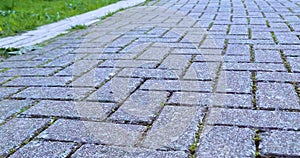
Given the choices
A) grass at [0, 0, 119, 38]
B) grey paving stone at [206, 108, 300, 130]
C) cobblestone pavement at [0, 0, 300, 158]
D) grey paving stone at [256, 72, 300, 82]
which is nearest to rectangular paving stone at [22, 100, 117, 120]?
cobblestone pavement at [0, 0, 300, 158]

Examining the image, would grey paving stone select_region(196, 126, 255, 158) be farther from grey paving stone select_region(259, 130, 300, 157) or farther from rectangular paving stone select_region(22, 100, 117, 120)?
rectangular paving stone select_region(22, 100, 117, 120)

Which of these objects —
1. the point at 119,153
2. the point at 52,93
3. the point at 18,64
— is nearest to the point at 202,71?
the point at 52,93

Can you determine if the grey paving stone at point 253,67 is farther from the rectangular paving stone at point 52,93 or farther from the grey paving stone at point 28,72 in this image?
the grey paving stone at point 28,72

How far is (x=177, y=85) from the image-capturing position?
7.13 feet

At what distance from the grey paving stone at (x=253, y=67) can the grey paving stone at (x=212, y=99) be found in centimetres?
49

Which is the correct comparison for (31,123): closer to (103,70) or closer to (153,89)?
(153,89)

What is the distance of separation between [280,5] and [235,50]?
2.79 metres

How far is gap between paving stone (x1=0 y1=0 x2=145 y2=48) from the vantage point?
12.0 feet

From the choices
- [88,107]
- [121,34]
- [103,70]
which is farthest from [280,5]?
[88,107]

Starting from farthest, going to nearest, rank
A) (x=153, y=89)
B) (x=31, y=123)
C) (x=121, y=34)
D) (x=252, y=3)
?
(x=252, y=3)
(x=121, y=34)
(x=153, y=89)
(x=31, y=123)

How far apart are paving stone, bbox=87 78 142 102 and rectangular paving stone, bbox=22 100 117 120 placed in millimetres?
85

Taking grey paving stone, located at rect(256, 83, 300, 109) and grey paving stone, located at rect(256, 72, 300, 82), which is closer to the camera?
grey paving stone, located at rect(256, 83, 300, 109)

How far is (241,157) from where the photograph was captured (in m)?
1.36

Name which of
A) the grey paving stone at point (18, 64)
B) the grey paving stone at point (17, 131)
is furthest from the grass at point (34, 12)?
the grey paving stone at point (17, 131)
